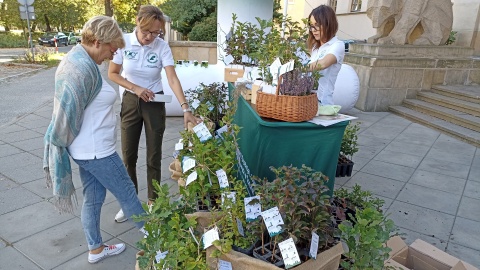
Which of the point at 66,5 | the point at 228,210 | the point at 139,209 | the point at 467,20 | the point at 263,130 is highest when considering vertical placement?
the point at 66,5

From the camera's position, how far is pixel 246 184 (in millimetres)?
2486

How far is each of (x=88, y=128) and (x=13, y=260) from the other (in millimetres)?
1310

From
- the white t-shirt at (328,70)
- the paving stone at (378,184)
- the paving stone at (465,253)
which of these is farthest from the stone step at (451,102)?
the white t-shirt at (328,70)

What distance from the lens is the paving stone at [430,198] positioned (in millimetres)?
3547

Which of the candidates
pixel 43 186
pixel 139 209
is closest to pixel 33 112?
pixel 43 186

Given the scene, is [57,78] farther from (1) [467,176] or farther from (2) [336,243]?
(1) [467,176]

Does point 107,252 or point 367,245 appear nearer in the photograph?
point 367,245

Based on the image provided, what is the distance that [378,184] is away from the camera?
403 cm

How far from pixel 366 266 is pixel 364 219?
0.23 meters

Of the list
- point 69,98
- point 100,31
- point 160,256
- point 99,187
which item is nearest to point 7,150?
point 99,187

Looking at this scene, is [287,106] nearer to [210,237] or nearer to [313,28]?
[210,237]

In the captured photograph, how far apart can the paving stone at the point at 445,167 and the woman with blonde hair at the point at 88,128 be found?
12.9 ft

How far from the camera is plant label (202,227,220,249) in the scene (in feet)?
5.73

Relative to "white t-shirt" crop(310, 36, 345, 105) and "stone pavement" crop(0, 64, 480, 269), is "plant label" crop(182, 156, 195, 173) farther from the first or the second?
"white t-shirt" crop(310, 36, 345, 105)
